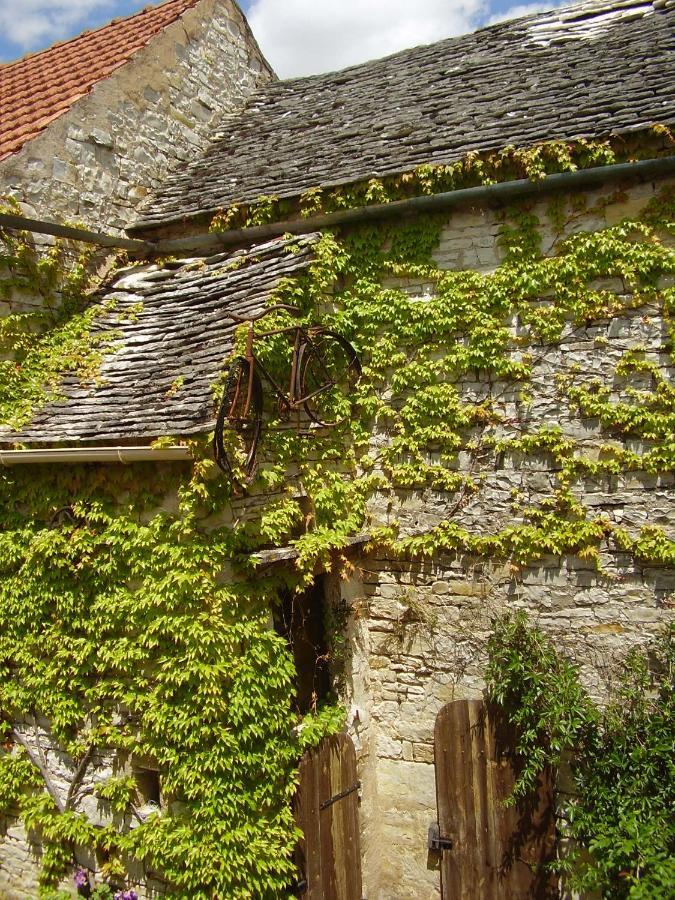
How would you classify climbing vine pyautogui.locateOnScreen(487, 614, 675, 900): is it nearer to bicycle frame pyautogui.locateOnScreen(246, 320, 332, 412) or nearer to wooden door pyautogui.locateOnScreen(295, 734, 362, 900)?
wooden door pyautogui.locateOnScreen(295, 734, 362, 900)

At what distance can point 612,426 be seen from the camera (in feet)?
16.6

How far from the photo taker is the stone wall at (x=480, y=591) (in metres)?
4.99

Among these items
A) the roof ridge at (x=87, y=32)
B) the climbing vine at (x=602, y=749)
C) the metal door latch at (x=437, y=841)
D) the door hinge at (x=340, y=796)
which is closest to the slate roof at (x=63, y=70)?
the roof ridge at (x=87, y=32)

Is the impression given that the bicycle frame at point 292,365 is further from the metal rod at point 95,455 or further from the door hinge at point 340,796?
the door hinge at point 340,796

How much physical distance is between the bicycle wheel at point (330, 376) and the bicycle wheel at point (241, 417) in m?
0.76

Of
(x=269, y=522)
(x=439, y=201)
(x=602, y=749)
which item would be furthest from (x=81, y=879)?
(x=439, y=201)

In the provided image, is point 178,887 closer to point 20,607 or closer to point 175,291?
point 20,607

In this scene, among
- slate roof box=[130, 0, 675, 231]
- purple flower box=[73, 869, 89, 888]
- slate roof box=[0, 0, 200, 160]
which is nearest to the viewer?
purple flower box=[73, 869, 89, 888]

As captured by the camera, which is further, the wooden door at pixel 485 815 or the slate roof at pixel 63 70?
the slate roof at pixel 63 70

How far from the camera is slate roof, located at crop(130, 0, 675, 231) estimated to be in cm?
548

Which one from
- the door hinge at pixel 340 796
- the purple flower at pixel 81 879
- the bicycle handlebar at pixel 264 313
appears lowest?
the purple flower at pixel 81 879

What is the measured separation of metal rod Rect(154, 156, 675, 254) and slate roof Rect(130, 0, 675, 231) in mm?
277

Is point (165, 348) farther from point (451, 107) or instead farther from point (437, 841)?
point (437, 841)

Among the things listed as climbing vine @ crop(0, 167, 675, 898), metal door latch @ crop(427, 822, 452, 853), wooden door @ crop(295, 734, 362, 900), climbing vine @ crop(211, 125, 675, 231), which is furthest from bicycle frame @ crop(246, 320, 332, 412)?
metal door latch @ crop(427, 822, 452, 853)
